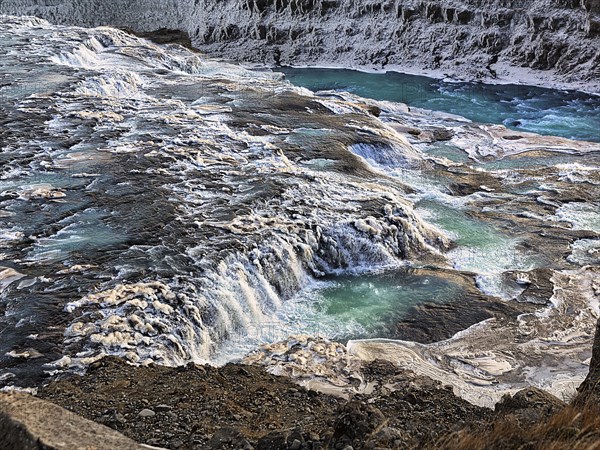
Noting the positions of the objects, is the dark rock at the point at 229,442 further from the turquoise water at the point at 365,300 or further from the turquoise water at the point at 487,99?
the turquoise water at the point at 487,99

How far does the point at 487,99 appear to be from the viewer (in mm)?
23141

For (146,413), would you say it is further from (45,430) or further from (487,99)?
(487,99)

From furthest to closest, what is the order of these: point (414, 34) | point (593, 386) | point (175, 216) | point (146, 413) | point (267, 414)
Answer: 1. point (414, 34)
2. point (175, 216)
3. point (267, 414)
4. point (146, 413)
5. point (593, 386)

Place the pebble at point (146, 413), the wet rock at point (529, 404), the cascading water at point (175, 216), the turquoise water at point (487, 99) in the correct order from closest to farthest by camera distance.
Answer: the wet rock at point (529, 404) < the pebble at point (146, 413) < the cascading water at point (175, 216) < the turquoise water at point (487, 99)

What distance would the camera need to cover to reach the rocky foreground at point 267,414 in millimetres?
3381

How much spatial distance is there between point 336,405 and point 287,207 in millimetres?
4367

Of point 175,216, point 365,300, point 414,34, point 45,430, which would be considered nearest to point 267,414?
point 45,430

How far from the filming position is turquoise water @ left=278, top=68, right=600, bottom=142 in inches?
787

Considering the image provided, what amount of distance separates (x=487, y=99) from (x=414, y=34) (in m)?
7.19

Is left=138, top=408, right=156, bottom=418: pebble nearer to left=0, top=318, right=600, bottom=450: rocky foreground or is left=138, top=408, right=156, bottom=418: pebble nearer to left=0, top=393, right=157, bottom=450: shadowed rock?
left=0, top=318, right=600, bottom=450: rocky foreground

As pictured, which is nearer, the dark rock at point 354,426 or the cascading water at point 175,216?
the dark rock at point 354,426

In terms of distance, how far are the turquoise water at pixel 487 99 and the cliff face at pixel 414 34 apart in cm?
150

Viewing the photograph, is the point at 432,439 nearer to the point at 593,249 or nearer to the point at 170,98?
the point at 593,249

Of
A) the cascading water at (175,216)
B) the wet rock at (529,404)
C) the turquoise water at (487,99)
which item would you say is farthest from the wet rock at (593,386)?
the turquoise water at (487,99)
